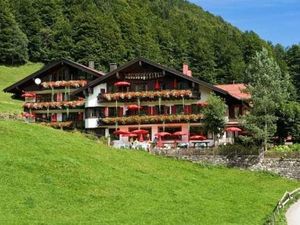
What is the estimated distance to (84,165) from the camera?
39.1m

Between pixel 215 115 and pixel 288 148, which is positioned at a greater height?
pixel 215 115

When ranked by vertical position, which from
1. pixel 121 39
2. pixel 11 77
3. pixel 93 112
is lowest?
pixel 93 112

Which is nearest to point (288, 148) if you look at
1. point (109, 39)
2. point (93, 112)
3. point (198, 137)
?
point (198, 137)

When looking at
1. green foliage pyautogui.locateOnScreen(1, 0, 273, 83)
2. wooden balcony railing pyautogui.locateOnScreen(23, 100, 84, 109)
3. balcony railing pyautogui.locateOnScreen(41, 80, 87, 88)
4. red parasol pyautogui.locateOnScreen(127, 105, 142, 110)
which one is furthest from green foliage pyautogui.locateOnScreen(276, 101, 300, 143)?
green foliage pyautogui.locateOnScreen(1, 0, 273, 83)

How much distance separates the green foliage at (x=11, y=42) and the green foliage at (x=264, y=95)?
280ft

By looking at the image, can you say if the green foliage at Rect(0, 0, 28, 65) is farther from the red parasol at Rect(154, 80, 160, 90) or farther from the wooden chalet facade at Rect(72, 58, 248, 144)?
the red parasol at Rect(154, 80, 160, 90)

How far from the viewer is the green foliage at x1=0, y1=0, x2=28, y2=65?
131 metres

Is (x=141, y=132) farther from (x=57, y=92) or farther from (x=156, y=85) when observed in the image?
(x=57, y=92)

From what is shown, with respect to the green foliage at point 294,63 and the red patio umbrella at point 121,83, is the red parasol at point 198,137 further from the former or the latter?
the green foliage at point 294,63

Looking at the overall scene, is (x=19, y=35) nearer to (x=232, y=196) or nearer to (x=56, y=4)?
(x=56, y=4)

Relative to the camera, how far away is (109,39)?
149m

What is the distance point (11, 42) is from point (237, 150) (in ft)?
302

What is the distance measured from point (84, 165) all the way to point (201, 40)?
123732 millimetres

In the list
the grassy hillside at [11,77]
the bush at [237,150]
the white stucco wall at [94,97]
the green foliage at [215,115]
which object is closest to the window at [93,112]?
the white stucco wall at [94,97]
